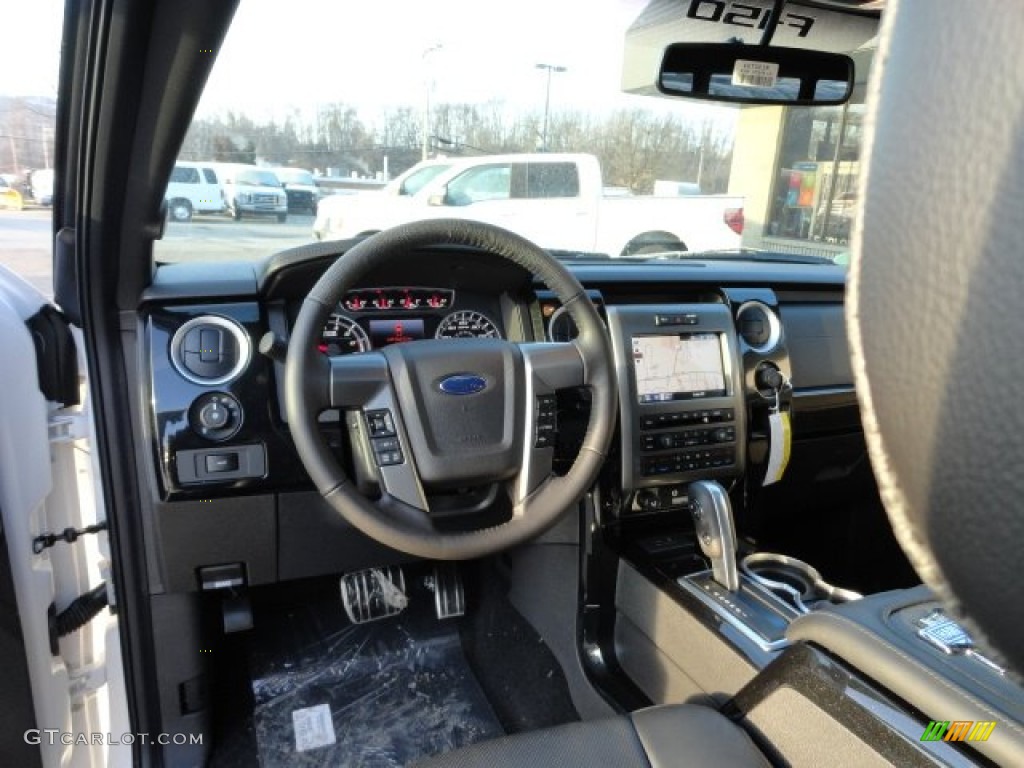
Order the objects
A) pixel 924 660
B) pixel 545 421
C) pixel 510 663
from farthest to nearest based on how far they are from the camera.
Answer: pixel 510 663 → pixel 545 421 → pixel 924 660

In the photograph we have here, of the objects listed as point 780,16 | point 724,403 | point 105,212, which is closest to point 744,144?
point 780,16

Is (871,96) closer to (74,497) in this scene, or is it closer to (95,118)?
(95,118)

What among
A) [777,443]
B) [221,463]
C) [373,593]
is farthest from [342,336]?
[777,443]

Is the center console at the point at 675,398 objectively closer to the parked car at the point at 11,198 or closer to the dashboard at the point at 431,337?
the dashboard at the point at 431,337

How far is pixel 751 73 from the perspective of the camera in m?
2.13

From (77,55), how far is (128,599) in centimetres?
123

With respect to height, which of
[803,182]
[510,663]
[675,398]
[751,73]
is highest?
[751,73]

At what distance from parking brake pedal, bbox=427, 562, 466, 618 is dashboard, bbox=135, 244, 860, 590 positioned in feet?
1.54

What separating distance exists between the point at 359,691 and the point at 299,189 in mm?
1544

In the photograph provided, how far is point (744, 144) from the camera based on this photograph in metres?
3.82

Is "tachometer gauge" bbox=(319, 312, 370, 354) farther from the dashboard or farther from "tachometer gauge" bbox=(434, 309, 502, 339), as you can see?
"tachometer gauge" bbox=(434, 309, 502, 339)

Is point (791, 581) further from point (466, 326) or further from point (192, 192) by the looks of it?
point (192, 192)

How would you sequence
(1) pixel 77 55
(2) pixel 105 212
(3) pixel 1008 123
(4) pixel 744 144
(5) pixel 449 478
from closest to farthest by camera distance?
(3) pixel 1008 123, (1) pixel 77 55, (2) pixel 105 212, (5) pixel 449 478, (4) pixel 744 144

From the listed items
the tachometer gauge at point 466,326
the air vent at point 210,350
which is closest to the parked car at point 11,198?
the air vent at point 210,350
